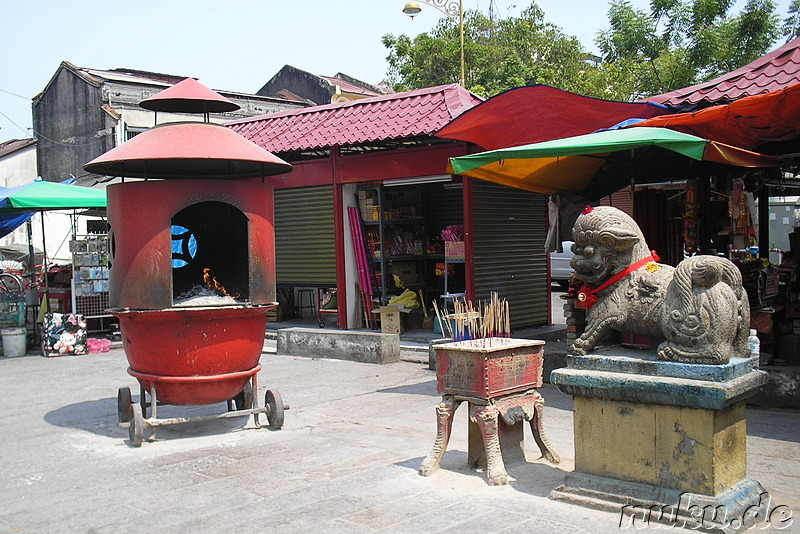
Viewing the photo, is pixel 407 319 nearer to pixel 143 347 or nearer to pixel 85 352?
pixel 85 352

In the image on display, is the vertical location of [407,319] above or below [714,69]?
below

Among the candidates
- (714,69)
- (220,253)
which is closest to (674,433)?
(220,253)

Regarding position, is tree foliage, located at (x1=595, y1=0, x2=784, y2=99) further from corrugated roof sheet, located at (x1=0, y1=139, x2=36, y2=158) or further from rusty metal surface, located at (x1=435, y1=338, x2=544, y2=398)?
corrugated roof sheet, located at (x1=0, y1=139, x2=36, y2=158)

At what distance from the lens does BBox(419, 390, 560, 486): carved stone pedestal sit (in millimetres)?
5270

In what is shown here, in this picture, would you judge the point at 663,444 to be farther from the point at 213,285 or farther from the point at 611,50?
the point at 611,50

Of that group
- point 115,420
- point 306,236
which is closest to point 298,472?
point 115,420

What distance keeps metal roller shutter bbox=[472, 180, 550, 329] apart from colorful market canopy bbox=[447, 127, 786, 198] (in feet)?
8.07

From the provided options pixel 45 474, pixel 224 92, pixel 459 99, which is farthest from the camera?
pixel 224 92

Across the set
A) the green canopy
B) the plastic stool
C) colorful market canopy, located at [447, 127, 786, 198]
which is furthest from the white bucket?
colorful market canopy, located at [447, 127, 786, 198]

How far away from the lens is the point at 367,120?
11.7 metres

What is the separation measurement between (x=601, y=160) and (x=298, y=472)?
484cm

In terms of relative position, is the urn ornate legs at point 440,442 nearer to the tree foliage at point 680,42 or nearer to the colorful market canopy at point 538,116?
the colorful market canopy at point 538,116

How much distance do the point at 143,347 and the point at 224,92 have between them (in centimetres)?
2147

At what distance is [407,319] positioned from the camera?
12.6 m
